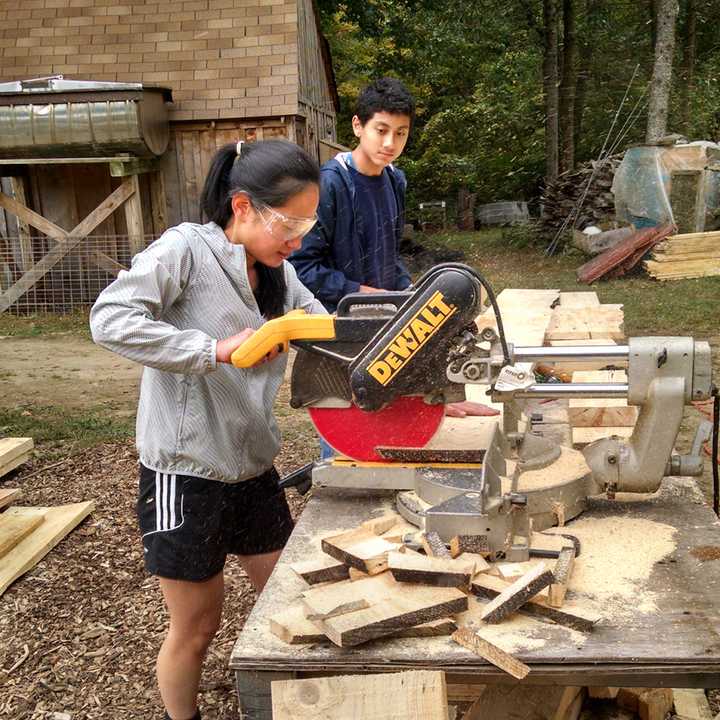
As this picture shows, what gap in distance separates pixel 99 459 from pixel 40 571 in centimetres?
140

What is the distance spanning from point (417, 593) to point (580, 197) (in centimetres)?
1366

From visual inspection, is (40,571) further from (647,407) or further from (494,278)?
(494,278)

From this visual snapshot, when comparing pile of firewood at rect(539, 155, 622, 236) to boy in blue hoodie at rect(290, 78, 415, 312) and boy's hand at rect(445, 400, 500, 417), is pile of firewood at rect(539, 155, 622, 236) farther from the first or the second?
boy's hand at rect(445, 400, 500, 417)

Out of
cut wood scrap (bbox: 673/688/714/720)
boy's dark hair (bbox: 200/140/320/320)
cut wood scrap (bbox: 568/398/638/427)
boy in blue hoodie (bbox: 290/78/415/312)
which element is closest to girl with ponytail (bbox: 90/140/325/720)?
boy's dark hair (bbox: 200/140/320/320)

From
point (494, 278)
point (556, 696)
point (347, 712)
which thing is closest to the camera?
point (347, 712)

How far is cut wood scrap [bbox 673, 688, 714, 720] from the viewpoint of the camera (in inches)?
97.3

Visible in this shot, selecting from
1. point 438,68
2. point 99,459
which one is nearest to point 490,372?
point 99,459

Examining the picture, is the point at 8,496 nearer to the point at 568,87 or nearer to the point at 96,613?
the point at 96,613

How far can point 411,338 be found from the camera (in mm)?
1850

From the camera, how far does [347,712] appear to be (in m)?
1.42

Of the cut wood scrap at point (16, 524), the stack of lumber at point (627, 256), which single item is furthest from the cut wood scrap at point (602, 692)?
the stack of lumber at point (627, 256)

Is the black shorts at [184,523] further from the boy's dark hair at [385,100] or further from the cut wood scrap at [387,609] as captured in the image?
the boy's dark hair at [385,100]

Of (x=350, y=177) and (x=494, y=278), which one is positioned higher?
(x=350, y=177)

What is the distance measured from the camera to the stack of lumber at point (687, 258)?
34.9 feet
